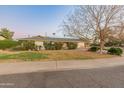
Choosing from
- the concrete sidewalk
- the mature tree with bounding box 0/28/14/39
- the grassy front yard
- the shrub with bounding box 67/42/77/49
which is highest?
the mature tree with bounding box 0/28/14/39

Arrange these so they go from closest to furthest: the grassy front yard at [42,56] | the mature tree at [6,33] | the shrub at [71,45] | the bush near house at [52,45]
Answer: the grassy front yard at [42,56]
the bush near house at [52,45]
the shrub at [71,45]
the mature tree at [6,33]

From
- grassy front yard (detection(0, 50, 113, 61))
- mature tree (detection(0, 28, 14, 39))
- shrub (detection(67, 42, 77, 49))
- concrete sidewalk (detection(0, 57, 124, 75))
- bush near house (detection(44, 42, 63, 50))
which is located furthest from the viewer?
mature tree (detection(0, 28, 14, 39))

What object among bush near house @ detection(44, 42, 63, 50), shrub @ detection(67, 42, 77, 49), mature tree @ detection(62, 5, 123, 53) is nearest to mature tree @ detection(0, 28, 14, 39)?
shrub @ detection(67, 42, 77, 49)

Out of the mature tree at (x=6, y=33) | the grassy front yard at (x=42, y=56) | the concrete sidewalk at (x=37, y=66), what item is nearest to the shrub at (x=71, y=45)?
the grassy front yard at (x=42, y=56)

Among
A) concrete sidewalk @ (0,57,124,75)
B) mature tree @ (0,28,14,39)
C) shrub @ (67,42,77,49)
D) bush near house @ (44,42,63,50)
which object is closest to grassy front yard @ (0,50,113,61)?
concrete sidewalk @ (0,57,124,75)

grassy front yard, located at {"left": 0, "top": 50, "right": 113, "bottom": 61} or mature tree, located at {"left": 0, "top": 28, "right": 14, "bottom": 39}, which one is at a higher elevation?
mature tree, located at {"left": 0, "top": 28, "right": 14, "bottom": 39}

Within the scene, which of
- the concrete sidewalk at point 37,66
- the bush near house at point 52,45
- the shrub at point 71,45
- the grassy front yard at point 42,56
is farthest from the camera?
the shrub at point 71,45

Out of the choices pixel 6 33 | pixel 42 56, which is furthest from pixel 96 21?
pixel 6 33

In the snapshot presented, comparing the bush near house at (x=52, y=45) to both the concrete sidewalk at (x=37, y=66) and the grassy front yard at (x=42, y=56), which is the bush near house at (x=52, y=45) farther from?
the concrete sidewalk at (x=37, y=66)

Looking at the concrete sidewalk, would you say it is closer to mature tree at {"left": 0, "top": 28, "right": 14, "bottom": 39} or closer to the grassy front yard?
the grassy front yard

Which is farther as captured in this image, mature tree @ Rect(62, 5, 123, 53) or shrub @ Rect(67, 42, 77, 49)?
shrub @ Rect(67, 42, 77, 49)

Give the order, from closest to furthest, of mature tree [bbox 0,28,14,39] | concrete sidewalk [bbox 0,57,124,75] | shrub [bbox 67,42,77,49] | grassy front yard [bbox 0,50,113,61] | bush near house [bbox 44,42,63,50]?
concrete sidewalk [bbox 0,57,124,75], grassy front yard [bbox 0,50,113,61], bush near house [bbox 44,42,63,50], shrub [bbox 67,42,77,49], mature tree [bbox 0,28,14,39]

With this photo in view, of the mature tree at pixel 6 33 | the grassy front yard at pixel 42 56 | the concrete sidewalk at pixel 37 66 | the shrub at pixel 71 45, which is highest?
the mature tree at pixel 6 33

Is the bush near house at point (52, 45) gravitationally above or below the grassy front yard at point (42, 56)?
above
